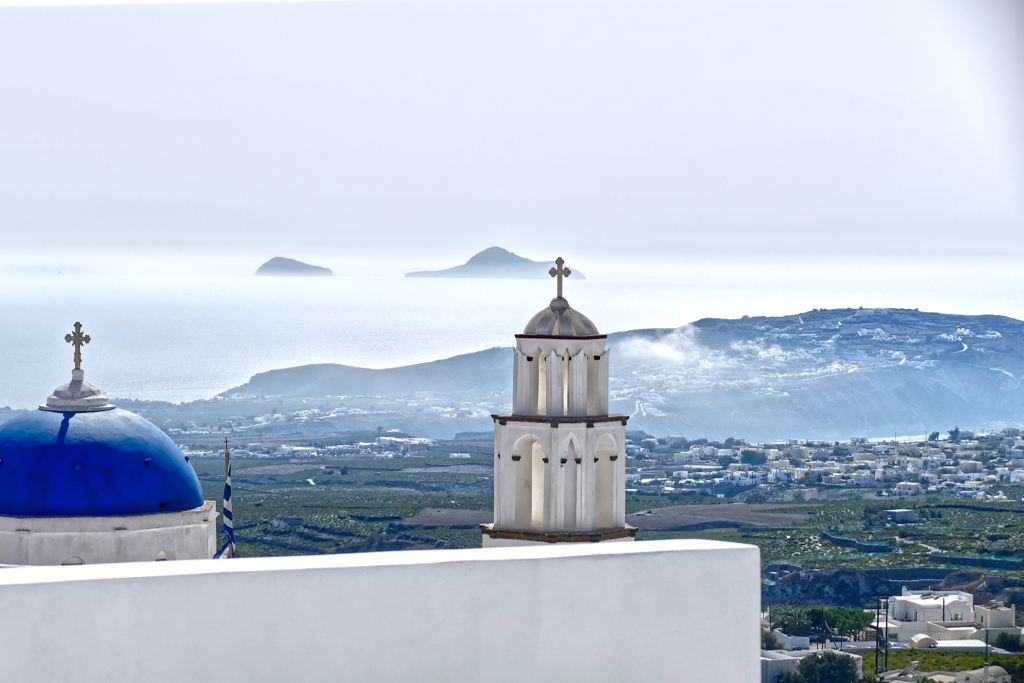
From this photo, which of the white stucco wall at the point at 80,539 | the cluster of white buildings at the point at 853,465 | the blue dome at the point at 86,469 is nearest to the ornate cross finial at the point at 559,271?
the blue dome at the point at 86,469

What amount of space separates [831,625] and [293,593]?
31.3 metres

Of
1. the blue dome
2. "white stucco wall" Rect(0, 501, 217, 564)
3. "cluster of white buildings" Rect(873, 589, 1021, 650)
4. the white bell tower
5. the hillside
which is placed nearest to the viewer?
"white stucco wall" Rect(0, 501, 217, 564)

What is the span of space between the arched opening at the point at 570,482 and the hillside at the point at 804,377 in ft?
154

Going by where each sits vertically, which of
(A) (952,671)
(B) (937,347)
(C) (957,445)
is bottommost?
(A) (952,671)

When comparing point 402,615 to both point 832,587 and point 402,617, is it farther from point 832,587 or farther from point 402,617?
point 832,587

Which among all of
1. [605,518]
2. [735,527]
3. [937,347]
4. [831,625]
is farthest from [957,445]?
[605,518]

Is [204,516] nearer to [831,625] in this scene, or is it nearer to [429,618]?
[429,618]

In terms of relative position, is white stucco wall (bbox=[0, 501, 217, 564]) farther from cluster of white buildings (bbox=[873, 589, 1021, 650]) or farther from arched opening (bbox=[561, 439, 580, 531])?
cluster of white buildings (bbox=[873, 589, 1021, 650])

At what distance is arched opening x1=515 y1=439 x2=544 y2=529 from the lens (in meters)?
9.81

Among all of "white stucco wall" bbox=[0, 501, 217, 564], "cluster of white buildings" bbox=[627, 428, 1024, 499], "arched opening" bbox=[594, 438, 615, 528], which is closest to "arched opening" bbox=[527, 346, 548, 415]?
"arched opening" bbox=[594, 438, 615, 528]

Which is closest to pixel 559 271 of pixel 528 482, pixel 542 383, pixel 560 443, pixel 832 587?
pixel 542 383

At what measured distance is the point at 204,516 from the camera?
9766mm

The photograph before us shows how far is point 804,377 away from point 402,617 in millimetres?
63392

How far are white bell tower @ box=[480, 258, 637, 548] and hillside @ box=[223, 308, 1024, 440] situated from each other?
4674 cm
